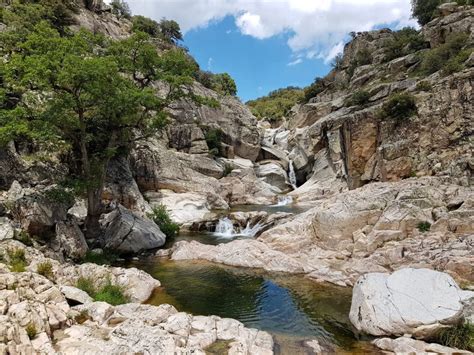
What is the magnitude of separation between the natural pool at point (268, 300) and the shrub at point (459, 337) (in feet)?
6.43

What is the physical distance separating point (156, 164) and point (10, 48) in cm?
1671

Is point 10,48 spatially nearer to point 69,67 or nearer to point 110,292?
point 69,67

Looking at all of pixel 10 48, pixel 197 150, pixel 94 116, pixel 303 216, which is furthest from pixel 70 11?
pixel 303 216

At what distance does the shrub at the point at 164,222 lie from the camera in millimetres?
25028

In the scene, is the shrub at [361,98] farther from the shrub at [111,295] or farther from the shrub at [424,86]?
the shrub at [111,295]

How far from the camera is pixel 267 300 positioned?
13.8m

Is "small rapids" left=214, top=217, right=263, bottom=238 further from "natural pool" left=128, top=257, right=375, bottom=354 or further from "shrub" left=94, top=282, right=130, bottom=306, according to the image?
Answer: "shrub" left=94, top=282, right=130, bottom=306

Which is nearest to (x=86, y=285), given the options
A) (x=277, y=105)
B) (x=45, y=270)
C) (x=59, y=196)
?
(x=45, y=270)

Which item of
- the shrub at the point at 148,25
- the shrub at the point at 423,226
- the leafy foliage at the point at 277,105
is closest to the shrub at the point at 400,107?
the shrub at the point at 423,226

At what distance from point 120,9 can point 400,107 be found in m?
60.6

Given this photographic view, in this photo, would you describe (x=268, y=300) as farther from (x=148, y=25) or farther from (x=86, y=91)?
(x=148, y=25)

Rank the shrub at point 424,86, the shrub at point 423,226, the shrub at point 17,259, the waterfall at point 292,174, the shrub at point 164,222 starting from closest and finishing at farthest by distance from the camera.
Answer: the shrub at point 17,259 → the shrub at point 423,226 → the shrub at point 164,222 → the shrub at point 424,86 → the waterfall at point 292,174

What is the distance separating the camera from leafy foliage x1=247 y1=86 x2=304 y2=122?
86.3 m

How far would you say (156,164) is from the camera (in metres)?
36.7
